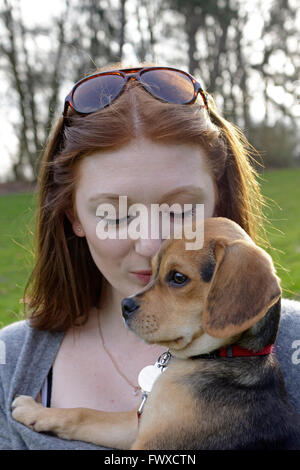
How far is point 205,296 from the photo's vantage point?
238cm

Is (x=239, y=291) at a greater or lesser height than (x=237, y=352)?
greater

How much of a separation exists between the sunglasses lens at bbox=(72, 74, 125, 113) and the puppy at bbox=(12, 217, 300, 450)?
0.90 metres

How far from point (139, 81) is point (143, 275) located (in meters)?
1.13

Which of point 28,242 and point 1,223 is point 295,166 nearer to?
point 1,223

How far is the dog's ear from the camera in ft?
6.94

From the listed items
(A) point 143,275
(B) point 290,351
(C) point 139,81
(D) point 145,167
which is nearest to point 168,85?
(C) point 139,81

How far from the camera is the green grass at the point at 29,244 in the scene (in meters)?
3.84

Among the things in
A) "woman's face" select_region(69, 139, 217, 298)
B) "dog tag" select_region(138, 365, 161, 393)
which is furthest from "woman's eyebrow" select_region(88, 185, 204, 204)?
"dog tag" select_region(138, 365, 161, 393)

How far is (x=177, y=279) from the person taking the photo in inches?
98.1

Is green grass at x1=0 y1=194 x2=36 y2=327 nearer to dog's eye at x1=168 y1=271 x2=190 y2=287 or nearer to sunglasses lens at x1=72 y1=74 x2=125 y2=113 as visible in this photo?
sunglasses lens at x1=72 y1=74 x2=125 y2=113

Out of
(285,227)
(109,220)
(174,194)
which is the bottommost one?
(285,227)

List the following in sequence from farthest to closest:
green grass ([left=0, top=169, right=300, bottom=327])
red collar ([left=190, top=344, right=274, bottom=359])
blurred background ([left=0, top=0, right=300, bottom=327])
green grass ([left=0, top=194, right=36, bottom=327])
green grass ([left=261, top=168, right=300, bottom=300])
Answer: blurred background ([left=0, top=0, right=300, bottom=327])
green grass ([left=261, top=168, right=300, bottom=300])
green grass ([left=0, top=169, right=300, bottom=327])
green grass ([left=0, top=194, right=36, bottom=327])
red collar ([left=190, top=344, right=274, bottom=359])

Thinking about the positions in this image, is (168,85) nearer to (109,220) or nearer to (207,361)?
(109,220)
